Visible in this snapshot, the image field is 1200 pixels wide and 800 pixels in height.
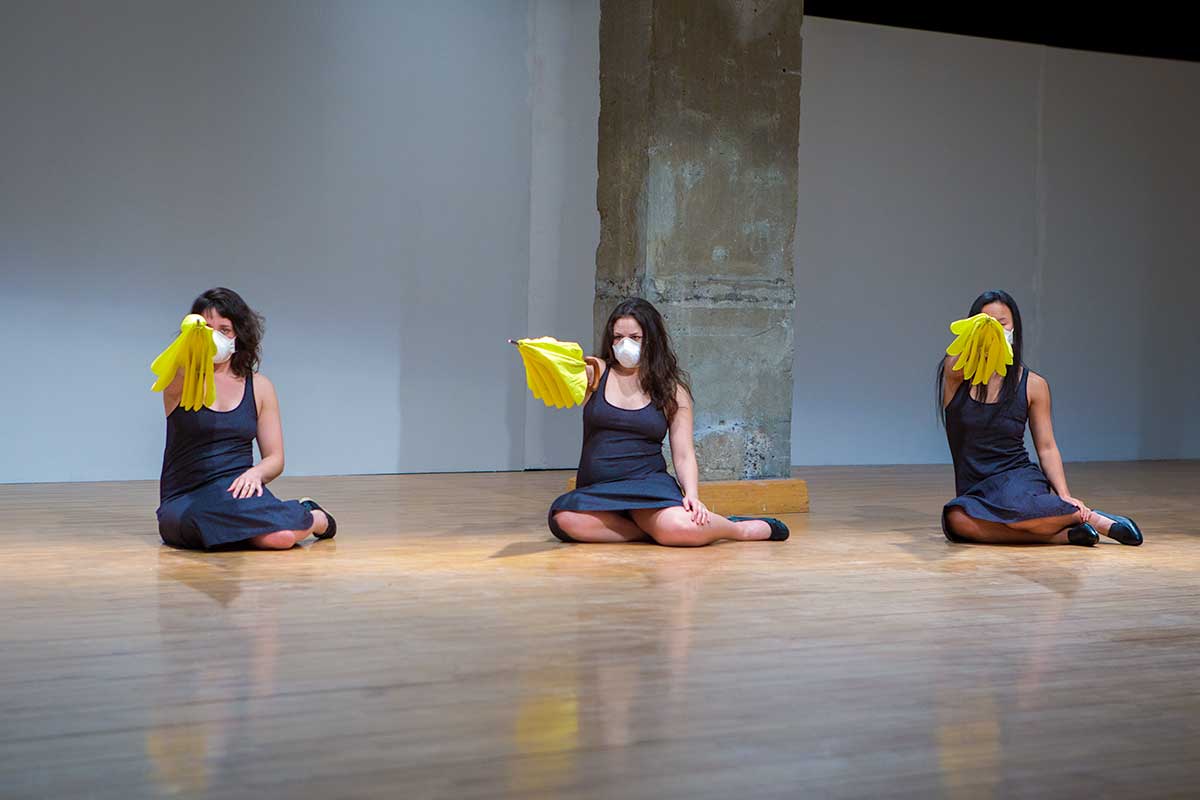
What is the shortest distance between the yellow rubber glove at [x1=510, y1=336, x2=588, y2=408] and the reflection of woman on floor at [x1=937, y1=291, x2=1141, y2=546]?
4.73 feet

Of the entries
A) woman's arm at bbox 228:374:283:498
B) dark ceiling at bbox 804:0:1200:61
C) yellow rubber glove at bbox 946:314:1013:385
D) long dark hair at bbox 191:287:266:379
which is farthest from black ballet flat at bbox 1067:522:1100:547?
dark ceiling at bbox 804:0:1200:61

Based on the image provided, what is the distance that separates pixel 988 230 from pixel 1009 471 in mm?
4216

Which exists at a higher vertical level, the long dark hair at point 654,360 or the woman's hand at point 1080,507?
the long dark hair at point 654,360

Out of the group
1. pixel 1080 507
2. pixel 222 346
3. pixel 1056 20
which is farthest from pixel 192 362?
pixel 1056 20

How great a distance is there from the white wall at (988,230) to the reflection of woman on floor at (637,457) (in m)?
3.58

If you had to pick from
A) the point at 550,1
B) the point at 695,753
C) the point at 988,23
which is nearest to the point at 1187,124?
the point at 988,23


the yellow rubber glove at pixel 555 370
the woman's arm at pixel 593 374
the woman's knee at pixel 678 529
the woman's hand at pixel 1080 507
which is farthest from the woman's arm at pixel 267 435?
the woman's hand at pixel 1080 507

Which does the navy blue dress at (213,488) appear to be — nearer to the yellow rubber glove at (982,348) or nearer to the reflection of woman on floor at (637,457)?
the reflection of woman on floor at (637,457)

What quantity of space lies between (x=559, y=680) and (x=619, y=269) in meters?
3.53

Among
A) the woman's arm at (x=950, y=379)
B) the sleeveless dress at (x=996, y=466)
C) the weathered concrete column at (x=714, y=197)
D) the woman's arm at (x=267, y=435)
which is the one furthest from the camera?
the weathered concrete column at (x=714, y=197)

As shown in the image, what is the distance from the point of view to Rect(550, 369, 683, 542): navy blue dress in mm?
4828

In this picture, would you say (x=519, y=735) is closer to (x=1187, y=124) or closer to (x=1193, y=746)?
(x=1193, y=746)

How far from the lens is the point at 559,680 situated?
9.30 ft

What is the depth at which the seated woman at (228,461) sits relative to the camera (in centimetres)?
446
